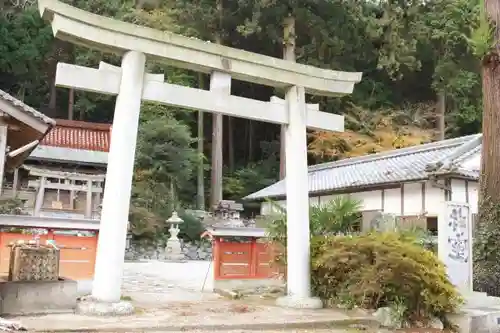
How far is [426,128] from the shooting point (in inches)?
1248

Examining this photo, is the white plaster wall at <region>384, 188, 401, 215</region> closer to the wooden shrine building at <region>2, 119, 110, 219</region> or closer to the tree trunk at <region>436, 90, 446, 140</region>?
the wooden shrine building at <region>2, 119, 110, 219</region>

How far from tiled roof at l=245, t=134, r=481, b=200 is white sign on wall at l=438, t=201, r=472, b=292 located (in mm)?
5621

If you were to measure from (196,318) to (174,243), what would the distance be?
55.4 feet

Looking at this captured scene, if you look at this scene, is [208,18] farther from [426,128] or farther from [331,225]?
[331,225]

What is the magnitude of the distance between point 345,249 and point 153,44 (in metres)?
4.72

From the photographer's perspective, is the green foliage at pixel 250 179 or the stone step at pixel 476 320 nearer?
the stone step at pixel 476 320

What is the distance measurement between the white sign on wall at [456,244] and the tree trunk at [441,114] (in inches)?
847

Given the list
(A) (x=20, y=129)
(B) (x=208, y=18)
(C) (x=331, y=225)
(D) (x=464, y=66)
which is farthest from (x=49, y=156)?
(D) (x=464, y=66)

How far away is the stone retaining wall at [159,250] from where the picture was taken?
24.2 metres

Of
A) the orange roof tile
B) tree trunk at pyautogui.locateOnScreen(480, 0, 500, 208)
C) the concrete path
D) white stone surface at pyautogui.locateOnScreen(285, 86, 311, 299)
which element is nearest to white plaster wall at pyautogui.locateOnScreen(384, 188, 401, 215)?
tree trunk at pyautogui.locateOnScreen(480, 0, 500, 208)

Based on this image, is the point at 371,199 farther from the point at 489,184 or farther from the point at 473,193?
the point at 489,184

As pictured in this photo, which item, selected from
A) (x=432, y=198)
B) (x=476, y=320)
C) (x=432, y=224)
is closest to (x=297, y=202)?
(x=476, y=320)

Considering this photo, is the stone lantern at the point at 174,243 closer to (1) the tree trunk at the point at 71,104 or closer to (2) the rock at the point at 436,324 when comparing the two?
(1) the tree trunk at the point at 71,104

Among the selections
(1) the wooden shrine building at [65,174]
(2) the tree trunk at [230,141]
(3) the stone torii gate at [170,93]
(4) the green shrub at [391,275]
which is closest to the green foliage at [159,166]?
(1) the wooden shrine building at [65,174]
